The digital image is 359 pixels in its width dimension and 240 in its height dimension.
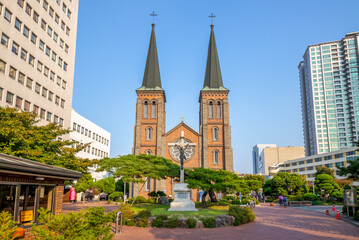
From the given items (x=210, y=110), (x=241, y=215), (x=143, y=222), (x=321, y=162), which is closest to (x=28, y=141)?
(x=143, y=222)

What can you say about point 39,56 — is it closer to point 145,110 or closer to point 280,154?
point 145,110

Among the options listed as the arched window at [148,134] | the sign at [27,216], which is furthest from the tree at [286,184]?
the sign at [27,216]

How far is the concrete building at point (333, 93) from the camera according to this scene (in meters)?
106

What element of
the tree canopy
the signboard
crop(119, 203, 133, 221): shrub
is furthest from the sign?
the signboard

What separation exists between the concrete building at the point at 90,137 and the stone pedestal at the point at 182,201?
85.7 ft

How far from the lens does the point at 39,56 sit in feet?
102

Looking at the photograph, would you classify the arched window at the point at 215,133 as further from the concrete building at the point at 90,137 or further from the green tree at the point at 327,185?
the concrete building at the point at 90,137

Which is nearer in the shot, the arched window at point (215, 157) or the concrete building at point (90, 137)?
the arched window at point (215, 157)

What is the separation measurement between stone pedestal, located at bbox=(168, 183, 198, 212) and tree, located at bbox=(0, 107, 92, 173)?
650 centimetres

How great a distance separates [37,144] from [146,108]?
1242 inches

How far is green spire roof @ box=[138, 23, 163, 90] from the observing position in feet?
165

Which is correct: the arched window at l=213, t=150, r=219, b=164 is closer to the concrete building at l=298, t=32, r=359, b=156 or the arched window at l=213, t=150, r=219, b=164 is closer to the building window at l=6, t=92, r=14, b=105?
the building window at l=6, t=92, r=14, b=105

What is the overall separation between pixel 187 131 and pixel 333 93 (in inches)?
3387

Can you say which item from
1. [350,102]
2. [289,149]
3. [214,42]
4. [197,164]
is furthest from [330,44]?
[197,164]
